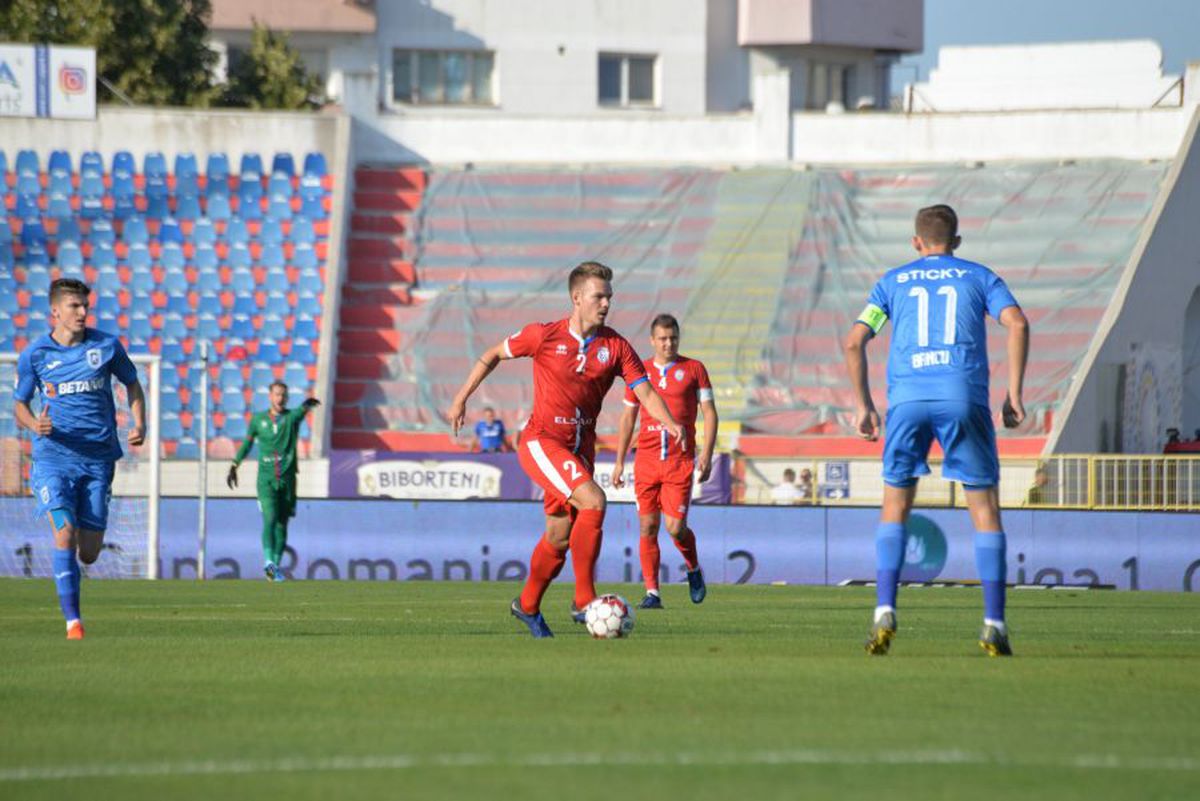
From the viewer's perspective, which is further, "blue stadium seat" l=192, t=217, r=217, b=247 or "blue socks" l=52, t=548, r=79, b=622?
"blue stadium seat" l=192, t=217, r=217, b=247

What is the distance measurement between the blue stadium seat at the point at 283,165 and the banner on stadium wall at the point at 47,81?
345 centimetres

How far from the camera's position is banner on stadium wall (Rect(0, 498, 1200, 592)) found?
81.8 feet

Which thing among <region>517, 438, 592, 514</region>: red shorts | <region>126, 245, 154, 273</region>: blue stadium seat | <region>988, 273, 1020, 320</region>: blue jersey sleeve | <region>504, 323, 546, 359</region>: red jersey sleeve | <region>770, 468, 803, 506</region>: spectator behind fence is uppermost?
<region>126, 245, 154, 273</region>: blue stadium seat

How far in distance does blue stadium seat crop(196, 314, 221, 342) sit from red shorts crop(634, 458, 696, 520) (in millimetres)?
20964

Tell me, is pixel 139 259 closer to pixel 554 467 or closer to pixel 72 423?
pixel 72 423

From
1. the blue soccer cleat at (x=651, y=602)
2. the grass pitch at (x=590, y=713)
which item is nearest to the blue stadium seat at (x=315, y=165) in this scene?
the blue soccer cleat at (x=651, y=602)

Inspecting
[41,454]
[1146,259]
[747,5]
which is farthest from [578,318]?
[747,5]

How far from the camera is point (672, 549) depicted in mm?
25297

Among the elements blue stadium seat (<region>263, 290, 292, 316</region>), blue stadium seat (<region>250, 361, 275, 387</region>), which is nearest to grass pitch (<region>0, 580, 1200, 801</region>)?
blue stadium seat (<region>250, 361, 275, 387</region>)

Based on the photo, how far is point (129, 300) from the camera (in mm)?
37625

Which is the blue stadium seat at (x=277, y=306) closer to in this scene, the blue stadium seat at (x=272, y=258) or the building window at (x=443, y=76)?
the blue stadium seat at (x=272, y=258)

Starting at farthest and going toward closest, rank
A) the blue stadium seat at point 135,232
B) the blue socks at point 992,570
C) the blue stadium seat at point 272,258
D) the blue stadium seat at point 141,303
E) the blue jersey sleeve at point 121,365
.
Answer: the blue stadium seat at point 135,232
the blue stadium seat at point 272,258
the blue stadium seat at point 141,303
the blue jersey sleeve at point 121,365
the blue socks at point 992,570

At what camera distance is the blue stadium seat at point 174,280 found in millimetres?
37906

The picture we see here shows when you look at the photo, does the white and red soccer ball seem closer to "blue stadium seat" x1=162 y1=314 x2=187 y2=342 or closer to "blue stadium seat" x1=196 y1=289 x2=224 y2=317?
"blue stadium seat" x1=162 y1=314 x2=187 y2=342
